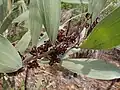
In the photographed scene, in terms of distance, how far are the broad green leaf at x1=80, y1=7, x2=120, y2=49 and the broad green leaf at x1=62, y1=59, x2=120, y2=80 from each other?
9 centimetres

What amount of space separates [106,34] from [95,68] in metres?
0.12

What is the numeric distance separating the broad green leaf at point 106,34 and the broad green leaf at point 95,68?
0.28 ft

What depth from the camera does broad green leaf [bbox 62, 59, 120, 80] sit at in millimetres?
694

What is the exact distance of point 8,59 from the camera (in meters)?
0.60

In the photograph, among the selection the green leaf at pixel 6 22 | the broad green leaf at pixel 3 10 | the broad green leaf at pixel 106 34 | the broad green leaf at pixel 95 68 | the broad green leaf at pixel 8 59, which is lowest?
the broad green leaf at pixel 95 68

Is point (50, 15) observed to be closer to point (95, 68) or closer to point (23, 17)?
point (95, 68)

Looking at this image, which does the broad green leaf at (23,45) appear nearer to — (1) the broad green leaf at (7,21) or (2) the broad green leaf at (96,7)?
(1) the broad green leaf at (7,21)

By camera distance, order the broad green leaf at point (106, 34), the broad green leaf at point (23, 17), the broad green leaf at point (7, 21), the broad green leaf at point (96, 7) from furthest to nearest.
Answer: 1. the broad green leaf at point (23, 17)
2. the broad green leaf at point (7, 21)
3. the broad green leaf at point (96, 7)
4. the broad green leaf at point (106, 34)

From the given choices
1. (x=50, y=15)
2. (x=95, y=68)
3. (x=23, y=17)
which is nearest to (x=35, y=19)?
(x=50, y=15)

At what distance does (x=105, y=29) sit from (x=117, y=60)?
90.5 inches

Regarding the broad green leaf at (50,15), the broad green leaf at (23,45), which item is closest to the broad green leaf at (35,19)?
the broad green leaf at (50,15)

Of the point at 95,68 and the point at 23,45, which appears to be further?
the point at 23,45

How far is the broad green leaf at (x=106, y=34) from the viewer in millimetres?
573

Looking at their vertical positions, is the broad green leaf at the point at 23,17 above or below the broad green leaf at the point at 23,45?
above
